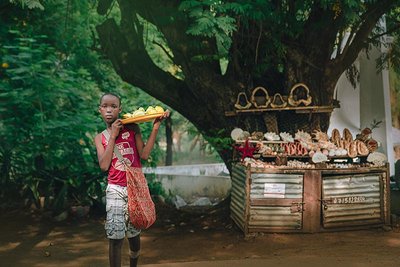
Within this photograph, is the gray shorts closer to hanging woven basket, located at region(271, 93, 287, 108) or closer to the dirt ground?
the dirt ground

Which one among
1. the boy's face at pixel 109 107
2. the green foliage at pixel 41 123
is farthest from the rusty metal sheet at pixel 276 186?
the green foliage at pixel 41 123

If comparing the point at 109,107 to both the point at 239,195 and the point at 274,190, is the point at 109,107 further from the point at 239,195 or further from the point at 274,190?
the point at 239,195

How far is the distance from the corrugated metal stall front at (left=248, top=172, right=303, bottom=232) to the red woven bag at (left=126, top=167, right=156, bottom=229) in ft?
9.22

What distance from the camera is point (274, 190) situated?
677 cm

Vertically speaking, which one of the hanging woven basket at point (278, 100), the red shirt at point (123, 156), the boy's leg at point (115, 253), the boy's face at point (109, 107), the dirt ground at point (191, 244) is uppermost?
the hanging woven basket at point (278, 100)

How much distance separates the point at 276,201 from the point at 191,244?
130cm

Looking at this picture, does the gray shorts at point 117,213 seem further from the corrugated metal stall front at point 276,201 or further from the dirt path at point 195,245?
the corrugated metal stall front at point 276,201

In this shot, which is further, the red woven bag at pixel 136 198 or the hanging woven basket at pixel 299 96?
the hanging woven basket at pixel 299 96

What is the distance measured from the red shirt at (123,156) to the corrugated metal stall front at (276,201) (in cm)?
283

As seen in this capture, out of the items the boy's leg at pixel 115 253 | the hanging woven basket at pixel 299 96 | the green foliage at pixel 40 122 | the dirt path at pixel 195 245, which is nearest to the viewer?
the boy's leg at pixel 115 253

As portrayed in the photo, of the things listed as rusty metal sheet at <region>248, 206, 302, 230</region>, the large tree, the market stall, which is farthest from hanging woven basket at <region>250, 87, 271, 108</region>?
rusty metal sheet at <region>248, 206, 302, 230</region>

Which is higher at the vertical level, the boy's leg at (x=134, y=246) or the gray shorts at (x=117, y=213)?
the gray shorts at (x=117, y=213)

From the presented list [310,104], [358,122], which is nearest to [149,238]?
[310,104]

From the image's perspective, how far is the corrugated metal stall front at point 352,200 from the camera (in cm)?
682
